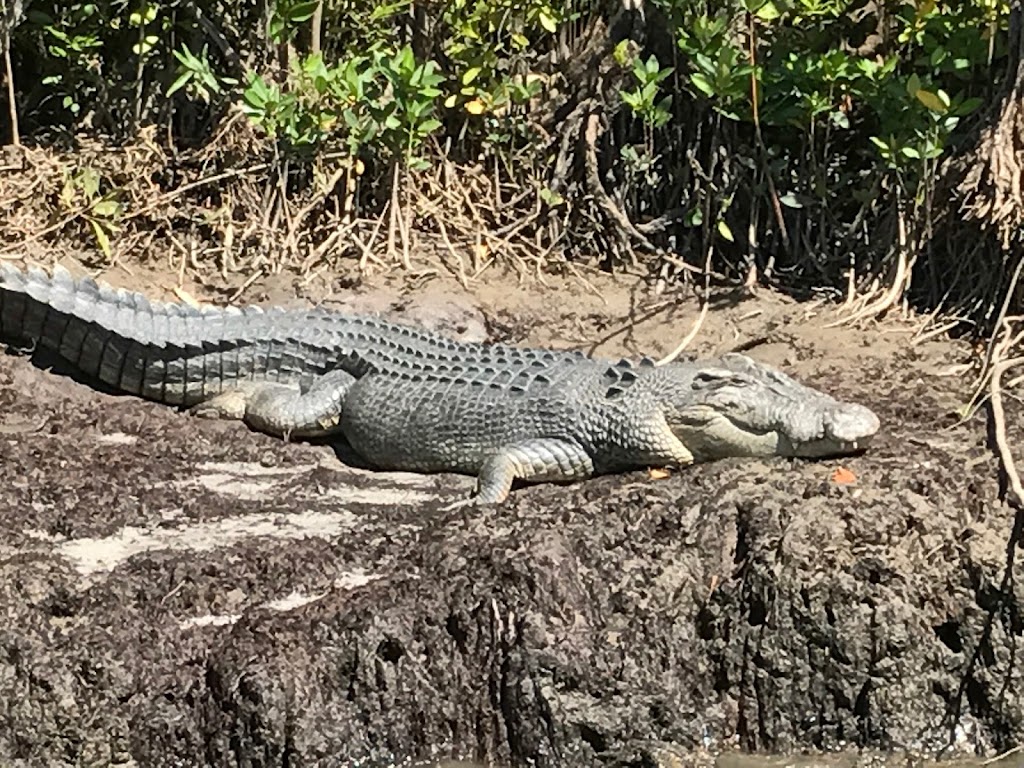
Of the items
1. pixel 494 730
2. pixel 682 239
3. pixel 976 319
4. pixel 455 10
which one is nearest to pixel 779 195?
pixel 682 239

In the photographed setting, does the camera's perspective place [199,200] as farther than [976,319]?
Yes

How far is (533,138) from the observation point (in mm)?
7922

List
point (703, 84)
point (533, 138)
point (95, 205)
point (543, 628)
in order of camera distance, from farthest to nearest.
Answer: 1. point (533, 138)
2. point (95, 205)
3. point (703, 84)
4. point (543, 628)

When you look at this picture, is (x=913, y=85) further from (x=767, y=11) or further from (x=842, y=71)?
(x=767, y=11)

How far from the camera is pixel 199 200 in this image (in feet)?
25.9

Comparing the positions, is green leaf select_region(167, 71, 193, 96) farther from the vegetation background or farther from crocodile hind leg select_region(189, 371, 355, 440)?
crocodile hind leg select_region(189, 371, 355, 440)

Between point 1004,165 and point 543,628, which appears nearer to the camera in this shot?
point 543,628

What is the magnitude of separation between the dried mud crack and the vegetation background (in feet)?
7.18

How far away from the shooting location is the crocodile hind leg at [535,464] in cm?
561

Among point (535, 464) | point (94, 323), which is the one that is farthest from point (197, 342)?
point (535, 464)

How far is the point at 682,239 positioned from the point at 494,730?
349 cm

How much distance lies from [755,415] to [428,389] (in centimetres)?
129

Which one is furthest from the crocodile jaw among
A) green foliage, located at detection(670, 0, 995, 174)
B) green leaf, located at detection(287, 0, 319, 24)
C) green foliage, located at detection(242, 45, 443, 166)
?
green leaf, located at detection(287, 0, 319, 24)

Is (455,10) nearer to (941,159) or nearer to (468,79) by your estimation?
(468,79)
